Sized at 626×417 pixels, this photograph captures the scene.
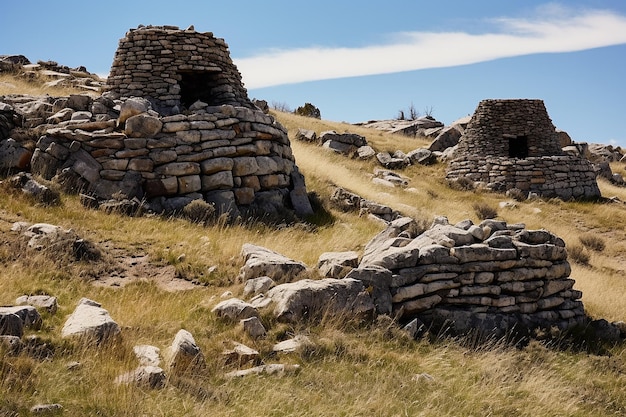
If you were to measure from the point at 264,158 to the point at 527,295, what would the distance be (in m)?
6.60

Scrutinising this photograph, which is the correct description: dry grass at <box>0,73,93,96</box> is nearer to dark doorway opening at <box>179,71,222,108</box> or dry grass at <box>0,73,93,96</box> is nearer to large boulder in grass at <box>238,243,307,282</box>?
dark doorway opening at <box>179,71,222,108</box>

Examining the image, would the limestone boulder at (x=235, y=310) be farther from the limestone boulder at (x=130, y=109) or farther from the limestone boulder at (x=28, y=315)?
the limestone boulder at (x=130, y=109)

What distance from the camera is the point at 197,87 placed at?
50.8 ft

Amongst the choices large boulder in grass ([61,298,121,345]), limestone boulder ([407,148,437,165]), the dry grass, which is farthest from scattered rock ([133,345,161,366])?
limestone boulder ([407,148,437,165])

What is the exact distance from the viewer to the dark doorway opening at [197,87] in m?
15.0

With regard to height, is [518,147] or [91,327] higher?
[518,147]

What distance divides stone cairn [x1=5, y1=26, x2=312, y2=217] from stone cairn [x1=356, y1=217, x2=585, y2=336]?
4529mm

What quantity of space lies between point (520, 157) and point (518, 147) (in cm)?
56

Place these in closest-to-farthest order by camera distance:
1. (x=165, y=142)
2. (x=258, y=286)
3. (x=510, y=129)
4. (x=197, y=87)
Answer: (x=258, y=286) → (x=165, y=142) → (x=197, y=87) → (x=510, y=129)

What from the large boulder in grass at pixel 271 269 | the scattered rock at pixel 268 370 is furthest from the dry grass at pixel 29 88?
the scattered rock at pixel 268 370

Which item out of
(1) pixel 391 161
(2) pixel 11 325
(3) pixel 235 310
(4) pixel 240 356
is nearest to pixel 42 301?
(2) pixel 11 325

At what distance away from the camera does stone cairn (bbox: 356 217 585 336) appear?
739cm

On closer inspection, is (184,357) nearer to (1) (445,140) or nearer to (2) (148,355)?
(2) (148,355)

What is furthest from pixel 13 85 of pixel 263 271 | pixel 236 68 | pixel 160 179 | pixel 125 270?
pixel 263 271
